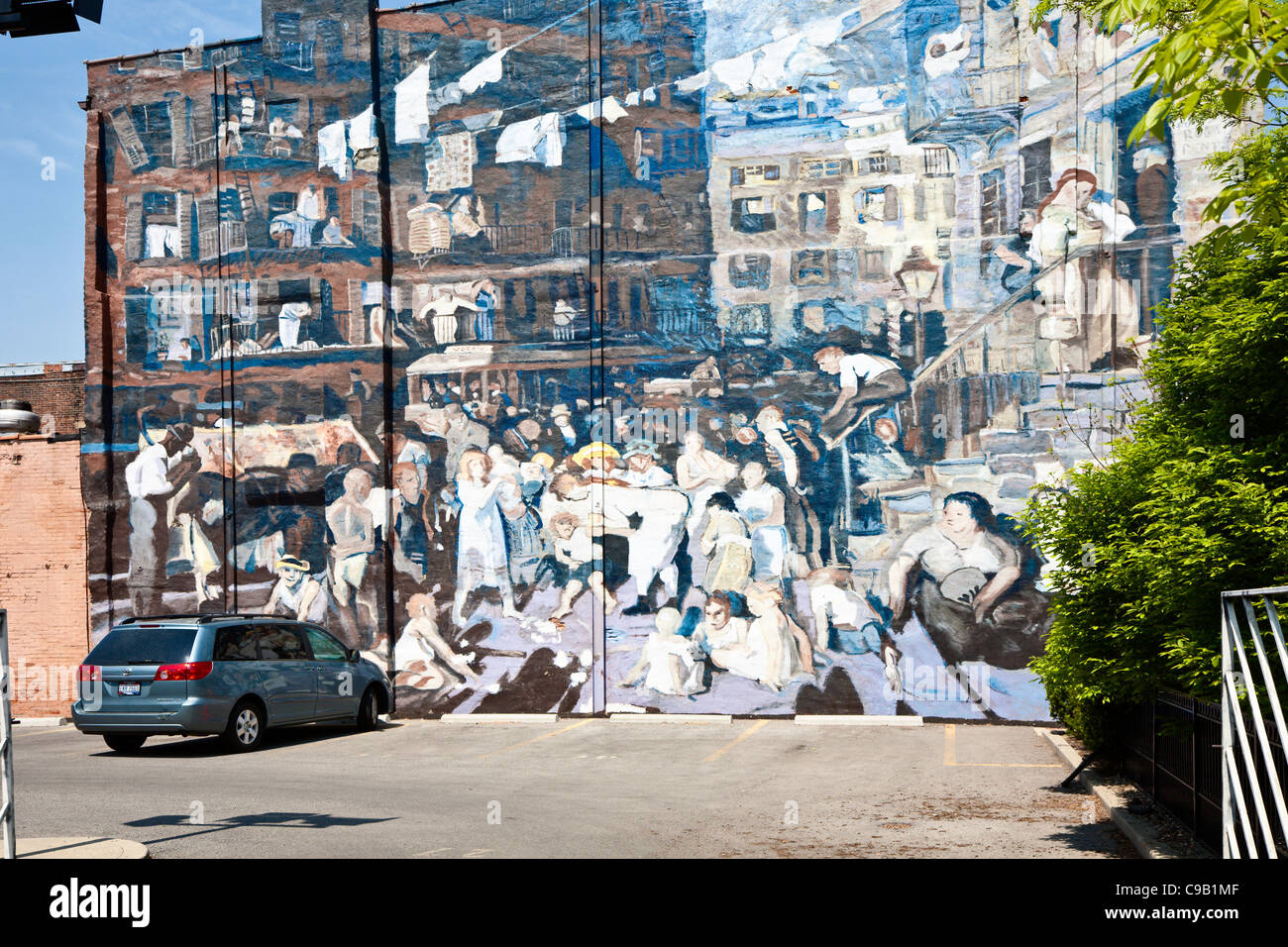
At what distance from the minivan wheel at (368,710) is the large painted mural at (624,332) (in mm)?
2638

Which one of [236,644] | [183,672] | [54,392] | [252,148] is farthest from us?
[54,392]

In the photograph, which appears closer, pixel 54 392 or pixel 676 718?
pixel 676 718

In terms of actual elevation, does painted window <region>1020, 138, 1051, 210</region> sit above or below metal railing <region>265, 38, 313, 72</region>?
below

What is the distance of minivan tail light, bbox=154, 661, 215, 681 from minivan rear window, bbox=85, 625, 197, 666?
83mm

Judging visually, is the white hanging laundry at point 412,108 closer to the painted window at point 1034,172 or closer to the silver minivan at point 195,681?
the silver minivan at point 195,681

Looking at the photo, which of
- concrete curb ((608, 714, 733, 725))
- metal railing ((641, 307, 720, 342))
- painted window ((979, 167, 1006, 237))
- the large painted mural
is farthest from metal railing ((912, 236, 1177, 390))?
concrete curb ((608, 714, 733, 725))

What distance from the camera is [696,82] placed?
68.8ft

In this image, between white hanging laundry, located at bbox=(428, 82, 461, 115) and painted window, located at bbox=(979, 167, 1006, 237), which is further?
white hanging laundry, located at bbox=(428, 82, 461, 115)

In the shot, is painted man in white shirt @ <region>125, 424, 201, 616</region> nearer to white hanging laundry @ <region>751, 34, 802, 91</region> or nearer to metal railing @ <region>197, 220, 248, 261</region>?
metal railing @ <region>197, 220, 248, 261</region>

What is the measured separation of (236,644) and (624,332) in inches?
340

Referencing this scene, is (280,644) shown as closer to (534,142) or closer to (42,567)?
(42,567)

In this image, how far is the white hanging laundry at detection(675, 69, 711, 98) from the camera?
20.9m

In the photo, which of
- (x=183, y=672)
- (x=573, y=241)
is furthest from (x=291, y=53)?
(x=183, y=672)
